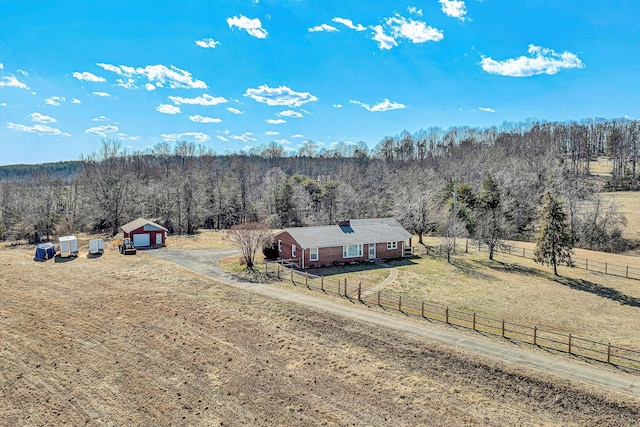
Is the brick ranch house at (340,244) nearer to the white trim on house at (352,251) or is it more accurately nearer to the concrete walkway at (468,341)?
the white trim on house at (352,251)

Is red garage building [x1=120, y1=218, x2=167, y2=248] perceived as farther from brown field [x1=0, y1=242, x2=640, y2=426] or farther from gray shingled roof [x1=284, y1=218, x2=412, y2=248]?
brown field [x1=0, y1=242, x2=640, y2=426]

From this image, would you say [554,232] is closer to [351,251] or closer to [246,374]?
[351,251]

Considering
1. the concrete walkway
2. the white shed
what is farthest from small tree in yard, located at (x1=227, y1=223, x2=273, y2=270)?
the white shed

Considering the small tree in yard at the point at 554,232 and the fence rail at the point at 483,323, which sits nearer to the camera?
the fence rail at the point at 483,323

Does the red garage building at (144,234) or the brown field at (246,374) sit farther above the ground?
the red garage building at (144,234)

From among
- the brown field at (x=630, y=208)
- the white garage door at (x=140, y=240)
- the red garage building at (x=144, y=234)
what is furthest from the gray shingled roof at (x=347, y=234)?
the brown field at (x=630, y=208)
